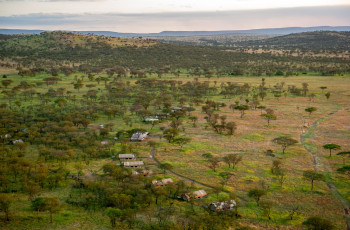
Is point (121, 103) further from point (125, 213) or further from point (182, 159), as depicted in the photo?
point (125, 213)

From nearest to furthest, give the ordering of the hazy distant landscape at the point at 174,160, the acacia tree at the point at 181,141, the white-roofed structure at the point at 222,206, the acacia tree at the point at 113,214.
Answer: the acacia tree at the point at 113,214 → the hazy distant landscape at the point at 174,160 → the white-roofed structure at the point at 222,206 → the acacia tree at the point at 181,141

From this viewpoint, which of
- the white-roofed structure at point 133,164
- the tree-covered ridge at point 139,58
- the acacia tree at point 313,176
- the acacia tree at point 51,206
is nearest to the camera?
the acacia tree at point 51,206

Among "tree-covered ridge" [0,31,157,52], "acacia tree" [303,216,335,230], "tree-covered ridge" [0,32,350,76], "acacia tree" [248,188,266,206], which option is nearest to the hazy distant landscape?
"acacia tree" [303,216,335,230]

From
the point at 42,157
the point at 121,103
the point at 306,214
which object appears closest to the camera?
the point at 306,214

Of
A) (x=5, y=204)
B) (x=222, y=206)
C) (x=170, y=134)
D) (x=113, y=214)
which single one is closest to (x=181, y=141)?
(x=170, y=134)

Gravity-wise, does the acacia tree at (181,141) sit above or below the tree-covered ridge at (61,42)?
below

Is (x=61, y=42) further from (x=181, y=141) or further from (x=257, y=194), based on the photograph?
(x=257, y=194)

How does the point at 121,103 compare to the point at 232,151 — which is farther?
the point at 121,103

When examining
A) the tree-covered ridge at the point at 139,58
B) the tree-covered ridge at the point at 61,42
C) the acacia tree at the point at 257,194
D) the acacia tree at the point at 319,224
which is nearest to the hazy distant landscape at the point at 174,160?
the acacia tree at the point at 319,224

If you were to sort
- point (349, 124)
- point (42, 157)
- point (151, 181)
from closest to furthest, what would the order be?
point (151, 181) < point (42, 157) < point (349, 124)

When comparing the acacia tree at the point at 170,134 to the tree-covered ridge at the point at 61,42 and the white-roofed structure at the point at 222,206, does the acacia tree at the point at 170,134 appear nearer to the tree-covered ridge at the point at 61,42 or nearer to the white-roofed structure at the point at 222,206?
the white-roofed structure at the point at 222,206

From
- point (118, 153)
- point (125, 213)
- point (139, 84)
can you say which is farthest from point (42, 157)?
point (139, 84)
